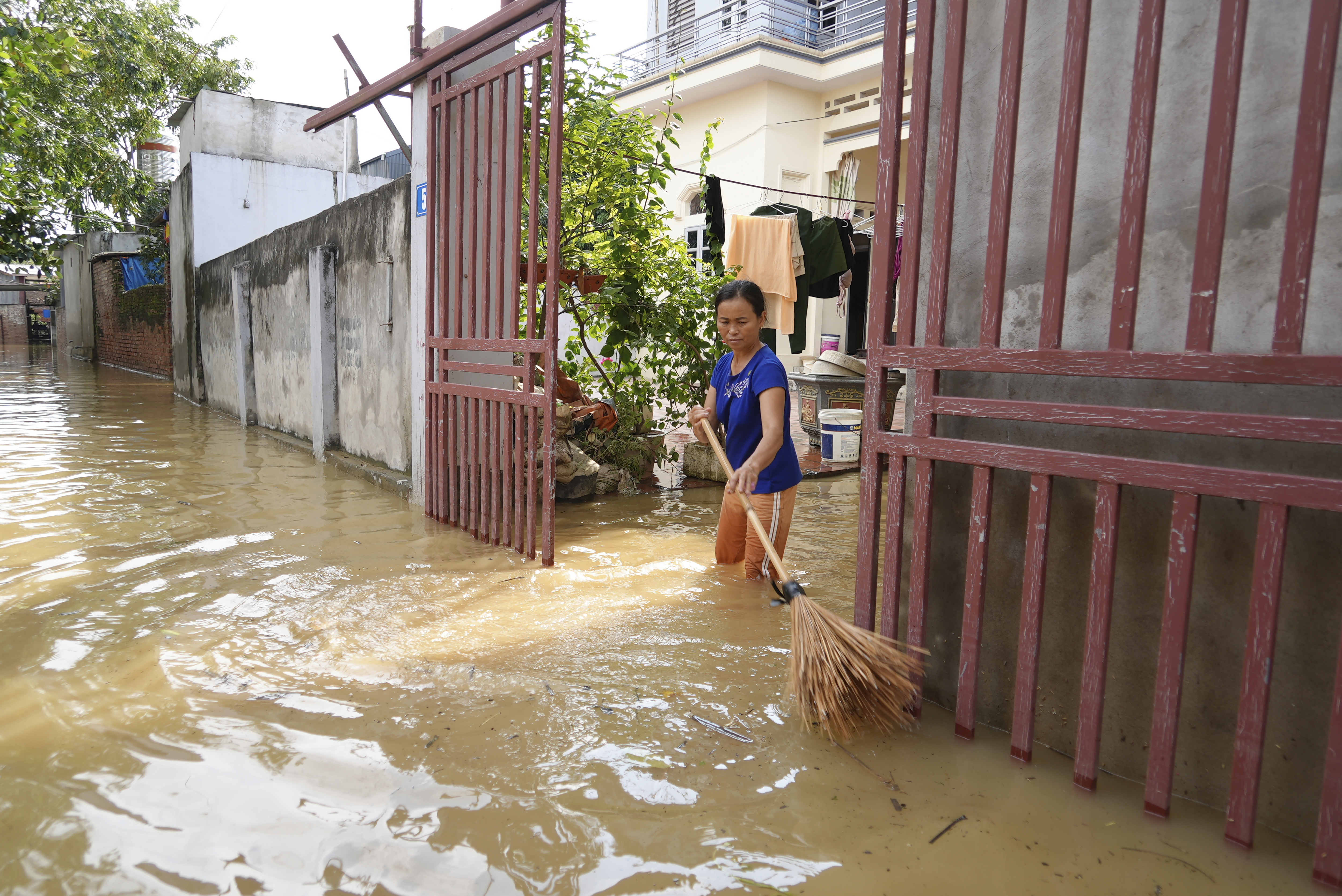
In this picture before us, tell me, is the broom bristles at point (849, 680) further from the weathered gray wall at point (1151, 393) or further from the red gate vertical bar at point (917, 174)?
the red gate vertical bar at point (917, 174)

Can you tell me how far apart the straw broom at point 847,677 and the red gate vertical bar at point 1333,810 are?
108 cm

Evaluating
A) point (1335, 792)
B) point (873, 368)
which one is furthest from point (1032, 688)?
point (873, 368)

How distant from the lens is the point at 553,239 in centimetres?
428

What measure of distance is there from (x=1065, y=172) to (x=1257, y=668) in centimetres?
140

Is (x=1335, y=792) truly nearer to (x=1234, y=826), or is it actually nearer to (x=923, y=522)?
(x=1234, y=826)

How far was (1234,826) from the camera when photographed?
2037mm

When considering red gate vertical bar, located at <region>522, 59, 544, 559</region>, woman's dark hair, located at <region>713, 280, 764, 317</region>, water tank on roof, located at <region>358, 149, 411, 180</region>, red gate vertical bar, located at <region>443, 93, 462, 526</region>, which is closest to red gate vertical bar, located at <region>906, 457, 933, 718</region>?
woman's dark hair, located at <region>713, 280, 764, 317</region>

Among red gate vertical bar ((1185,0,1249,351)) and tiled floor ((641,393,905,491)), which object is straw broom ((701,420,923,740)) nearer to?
red gate vertical bar ((1185,0,1249,351))

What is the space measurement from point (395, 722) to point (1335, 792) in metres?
2.59

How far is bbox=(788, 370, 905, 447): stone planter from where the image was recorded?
9.48 meters

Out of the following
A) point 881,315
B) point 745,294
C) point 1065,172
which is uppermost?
point 1065,172

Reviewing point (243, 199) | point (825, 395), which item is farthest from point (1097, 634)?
point (243, 199)

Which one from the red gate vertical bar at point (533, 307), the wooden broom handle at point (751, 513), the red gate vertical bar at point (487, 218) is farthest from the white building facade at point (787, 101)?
the wooden broom handle at point (751, 513)

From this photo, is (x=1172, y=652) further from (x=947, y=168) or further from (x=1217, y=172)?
(x=947, y=168)
